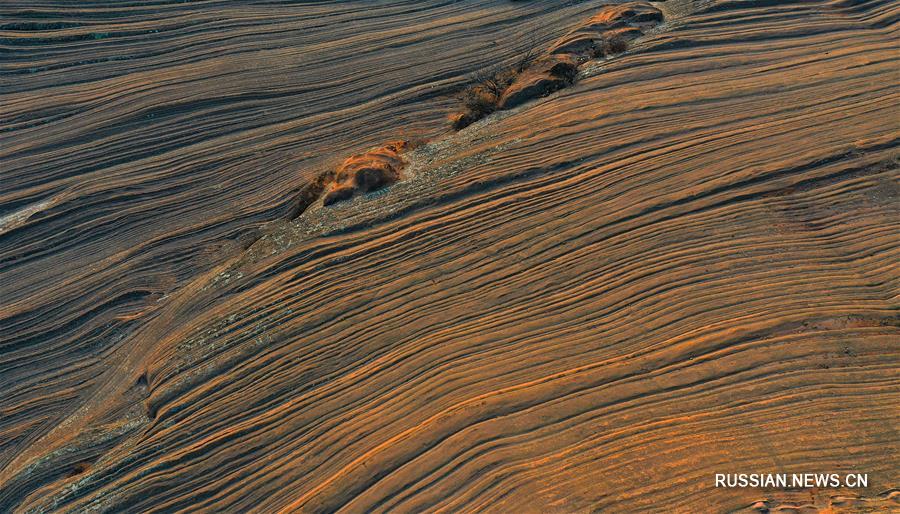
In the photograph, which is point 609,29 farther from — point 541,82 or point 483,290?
point 483,290

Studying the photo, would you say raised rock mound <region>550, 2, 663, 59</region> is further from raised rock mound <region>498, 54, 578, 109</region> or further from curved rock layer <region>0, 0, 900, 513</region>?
raised rock mound <region>498, 54, 578, 109</region>

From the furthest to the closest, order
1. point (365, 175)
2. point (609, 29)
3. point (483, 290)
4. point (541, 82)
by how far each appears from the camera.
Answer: point (609, 29) → point (541, 82) → point (365, 175) → point (483, 290)

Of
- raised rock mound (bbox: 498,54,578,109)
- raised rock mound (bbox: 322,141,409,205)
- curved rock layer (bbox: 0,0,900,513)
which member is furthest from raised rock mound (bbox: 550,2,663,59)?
raised rock mound (bbox: 322,141,409,205)

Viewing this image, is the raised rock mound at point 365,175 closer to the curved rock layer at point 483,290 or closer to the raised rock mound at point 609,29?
the curved rock layer at point 483,290

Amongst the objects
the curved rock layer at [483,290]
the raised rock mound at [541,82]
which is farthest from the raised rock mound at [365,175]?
the raised rock mound at [541,82]

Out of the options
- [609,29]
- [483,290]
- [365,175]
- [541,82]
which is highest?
[609,29]

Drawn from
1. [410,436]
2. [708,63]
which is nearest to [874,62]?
[708,63]

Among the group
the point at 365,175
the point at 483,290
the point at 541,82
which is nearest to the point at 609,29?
the point at 541,82
